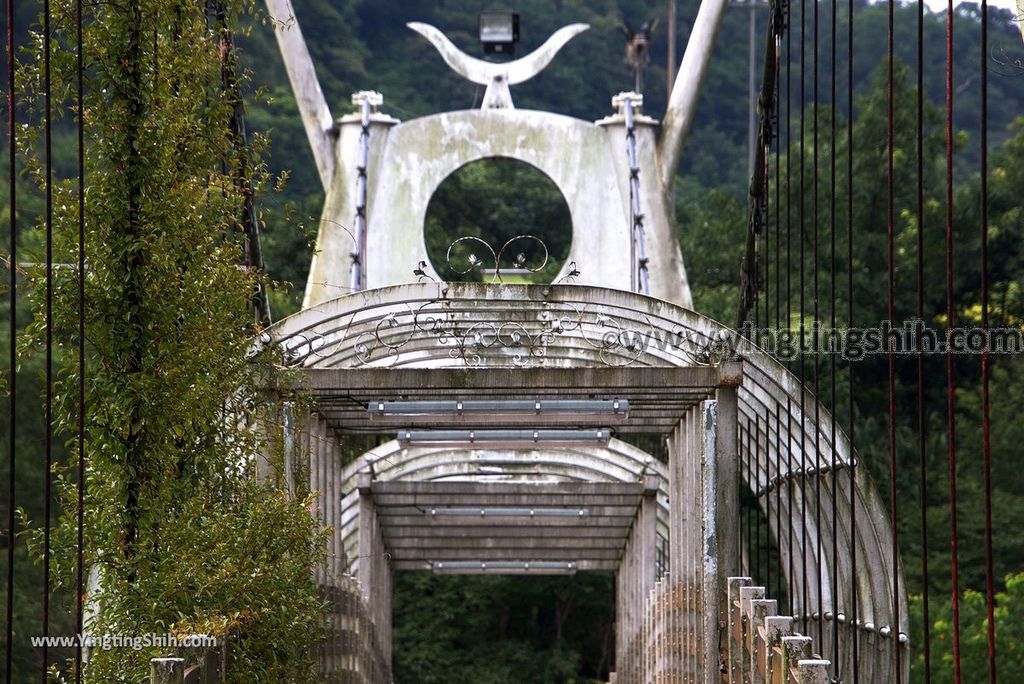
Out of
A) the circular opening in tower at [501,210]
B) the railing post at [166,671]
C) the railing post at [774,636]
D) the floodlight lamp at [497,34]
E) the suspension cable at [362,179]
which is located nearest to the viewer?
the railing post at [166,671]

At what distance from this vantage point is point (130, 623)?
296 inches

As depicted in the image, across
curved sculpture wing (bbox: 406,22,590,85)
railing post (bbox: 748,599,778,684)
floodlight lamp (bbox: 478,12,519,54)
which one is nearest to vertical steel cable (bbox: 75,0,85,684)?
railing post (bbox: 748,599,778,684)

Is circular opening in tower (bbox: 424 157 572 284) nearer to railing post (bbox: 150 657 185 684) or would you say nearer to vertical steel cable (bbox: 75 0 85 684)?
vertical steel cable (bbox: 75 0 85 684)

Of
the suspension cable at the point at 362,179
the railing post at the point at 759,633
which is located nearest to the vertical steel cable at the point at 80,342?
the railing post at the point at 759,633

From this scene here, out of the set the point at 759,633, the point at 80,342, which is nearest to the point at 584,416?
the point at 759,633

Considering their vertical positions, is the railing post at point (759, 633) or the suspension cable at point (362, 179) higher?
the suspension cable at point (362, 179)

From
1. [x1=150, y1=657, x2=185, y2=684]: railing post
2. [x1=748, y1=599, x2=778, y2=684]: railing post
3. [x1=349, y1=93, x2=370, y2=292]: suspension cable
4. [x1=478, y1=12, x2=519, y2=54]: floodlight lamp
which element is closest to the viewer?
[x1=150, y1=657, x2=185, y2=684]: railing post

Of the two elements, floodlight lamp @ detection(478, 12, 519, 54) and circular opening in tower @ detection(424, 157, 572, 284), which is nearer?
floodlight lamp @ detection(478, 12, 519, 54)

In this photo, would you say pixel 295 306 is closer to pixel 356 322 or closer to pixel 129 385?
pixel 356 322

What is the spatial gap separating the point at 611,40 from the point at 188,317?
37145 mm

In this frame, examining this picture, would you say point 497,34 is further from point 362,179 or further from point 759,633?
point 759,633

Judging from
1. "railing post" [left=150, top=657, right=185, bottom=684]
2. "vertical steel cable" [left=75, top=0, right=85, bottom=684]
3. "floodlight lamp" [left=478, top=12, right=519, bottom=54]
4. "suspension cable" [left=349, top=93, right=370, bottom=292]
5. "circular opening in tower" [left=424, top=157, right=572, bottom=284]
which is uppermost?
"circular opening in tower" [left=424, top=157, right=572, bottom=284]

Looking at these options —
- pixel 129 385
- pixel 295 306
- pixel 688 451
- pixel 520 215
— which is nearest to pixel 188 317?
pixel 129 385

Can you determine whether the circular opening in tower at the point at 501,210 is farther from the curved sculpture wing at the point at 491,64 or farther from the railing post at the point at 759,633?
the railing post at the point at 759,633
